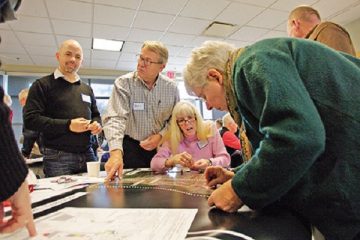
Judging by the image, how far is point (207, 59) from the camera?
0.88 metres

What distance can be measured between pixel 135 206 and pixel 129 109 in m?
1.14

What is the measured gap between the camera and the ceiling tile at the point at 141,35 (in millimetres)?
4441

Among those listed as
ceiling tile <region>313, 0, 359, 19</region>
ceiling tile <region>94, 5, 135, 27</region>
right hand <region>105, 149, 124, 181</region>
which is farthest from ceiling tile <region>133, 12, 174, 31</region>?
right hand <region>105, 149, 124, 181</region>

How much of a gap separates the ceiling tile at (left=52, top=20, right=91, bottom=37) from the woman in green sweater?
12.8 ft

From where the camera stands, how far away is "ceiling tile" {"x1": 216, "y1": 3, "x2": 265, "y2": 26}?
372 centimetres

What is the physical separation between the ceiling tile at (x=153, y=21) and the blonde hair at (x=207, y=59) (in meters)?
3.20

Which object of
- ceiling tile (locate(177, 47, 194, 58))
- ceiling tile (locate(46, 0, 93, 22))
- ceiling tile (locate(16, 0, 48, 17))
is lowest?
ceiling tile (locate(177, 47, 194, 58))

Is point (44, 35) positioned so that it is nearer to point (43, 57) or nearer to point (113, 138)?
point (43, 57)

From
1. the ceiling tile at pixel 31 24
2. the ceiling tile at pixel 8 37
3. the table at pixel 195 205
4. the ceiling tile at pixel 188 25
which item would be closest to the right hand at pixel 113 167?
the table at pixel 195 205

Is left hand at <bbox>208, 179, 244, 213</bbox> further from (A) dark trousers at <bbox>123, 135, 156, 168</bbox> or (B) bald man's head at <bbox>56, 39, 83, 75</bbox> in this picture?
(B) bald man's head at <bbox>56, 39, 83, 75</bbox>

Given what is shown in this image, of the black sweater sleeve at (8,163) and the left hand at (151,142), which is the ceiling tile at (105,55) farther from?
the black sweater sleeve at (8,163)

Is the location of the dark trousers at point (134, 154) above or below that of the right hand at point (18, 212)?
below

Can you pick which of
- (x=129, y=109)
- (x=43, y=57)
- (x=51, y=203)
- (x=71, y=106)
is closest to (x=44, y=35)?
(x=43, y=57)

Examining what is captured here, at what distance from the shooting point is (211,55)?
883 millimetres
